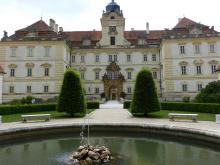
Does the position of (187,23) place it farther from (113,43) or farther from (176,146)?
(176,146)

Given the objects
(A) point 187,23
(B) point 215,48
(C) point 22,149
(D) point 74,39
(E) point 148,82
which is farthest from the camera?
(D) point 74,39

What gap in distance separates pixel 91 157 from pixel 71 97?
10.1 meters

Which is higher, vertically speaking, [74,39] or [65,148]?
[74,39]

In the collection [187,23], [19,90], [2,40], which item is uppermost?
[187,23]

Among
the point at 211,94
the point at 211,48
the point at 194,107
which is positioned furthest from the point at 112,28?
the point at 194,107

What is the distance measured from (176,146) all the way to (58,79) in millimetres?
28339

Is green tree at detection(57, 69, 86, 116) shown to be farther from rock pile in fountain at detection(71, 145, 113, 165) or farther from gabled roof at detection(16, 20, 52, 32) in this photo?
gabled roof at detection(16, 20, 52, 32)

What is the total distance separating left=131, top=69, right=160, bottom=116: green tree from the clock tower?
24078mm

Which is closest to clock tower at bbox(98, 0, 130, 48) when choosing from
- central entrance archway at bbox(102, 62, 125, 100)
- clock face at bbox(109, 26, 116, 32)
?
clock face at bbox(109, 26, 116, 32)

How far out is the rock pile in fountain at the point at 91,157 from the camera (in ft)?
27.3

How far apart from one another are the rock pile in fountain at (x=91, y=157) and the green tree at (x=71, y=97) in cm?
954

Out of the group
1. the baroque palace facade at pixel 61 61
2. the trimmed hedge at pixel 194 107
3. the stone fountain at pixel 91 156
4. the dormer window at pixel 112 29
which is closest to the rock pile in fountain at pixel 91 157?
the stone fountain at pixel 91 156

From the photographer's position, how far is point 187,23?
130 ft

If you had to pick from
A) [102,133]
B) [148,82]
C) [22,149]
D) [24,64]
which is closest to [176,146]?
[102,133]
